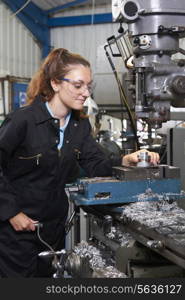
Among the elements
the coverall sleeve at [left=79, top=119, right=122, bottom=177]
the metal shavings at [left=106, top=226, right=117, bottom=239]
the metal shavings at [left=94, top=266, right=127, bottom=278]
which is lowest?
the metal shavings at [left=94, top=266, right=127, bottom=278]

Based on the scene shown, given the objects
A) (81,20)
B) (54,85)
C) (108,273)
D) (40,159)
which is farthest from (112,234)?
(81,20)

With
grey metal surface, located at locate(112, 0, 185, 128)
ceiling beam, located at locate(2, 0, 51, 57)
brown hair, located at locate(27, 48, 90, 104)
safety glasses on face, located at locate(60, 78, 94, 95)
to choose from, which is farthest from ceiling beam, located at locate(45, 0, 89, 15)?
grey metal surface, located at locate(112, 0, 185, 128)

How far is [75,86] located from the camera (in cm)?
143

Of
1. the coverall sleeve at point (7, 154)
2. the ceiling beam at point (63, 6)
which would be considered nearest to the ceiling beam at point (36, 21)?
the ceiling beam at point (63, 6)

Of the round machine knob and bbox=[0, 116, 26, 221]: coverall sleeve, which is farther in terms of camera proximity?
bbox=[0, 116, 26, 221]: coverall sleeve

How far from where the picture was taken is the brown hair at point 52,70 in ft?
4.77

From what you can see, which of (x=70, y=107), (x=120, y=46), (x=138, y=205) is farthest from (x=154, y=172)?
(x=120, y=46)

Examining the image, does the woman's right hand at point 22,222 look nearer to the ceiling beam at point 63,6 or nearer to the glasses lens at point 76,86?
the glasses lens at point 76,86

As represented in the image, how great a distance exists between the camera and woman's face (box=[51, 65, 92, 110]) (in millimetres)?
1431

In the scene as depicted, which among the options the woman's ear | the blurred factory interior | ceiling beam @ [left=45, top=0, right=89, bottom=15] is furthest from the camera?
ceiling beam @ [left=45, top=0, right=89, bottom=15]

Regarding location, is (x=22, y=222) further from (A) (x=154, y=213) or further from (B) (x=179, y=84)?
(B) (x=179, y=84)

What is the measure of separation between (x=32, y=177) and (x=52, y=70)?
384mm

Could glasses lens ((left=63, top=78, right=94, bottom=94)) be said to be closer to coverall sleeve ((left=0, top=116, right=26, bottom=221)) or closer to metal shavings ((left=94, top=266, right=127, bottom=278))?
coverall sleeve ((left=0, top=116, right=26, bottom=221))

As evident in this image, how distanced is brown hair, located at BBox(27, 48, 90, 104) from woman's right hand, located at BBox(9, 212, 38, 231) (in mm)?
415
